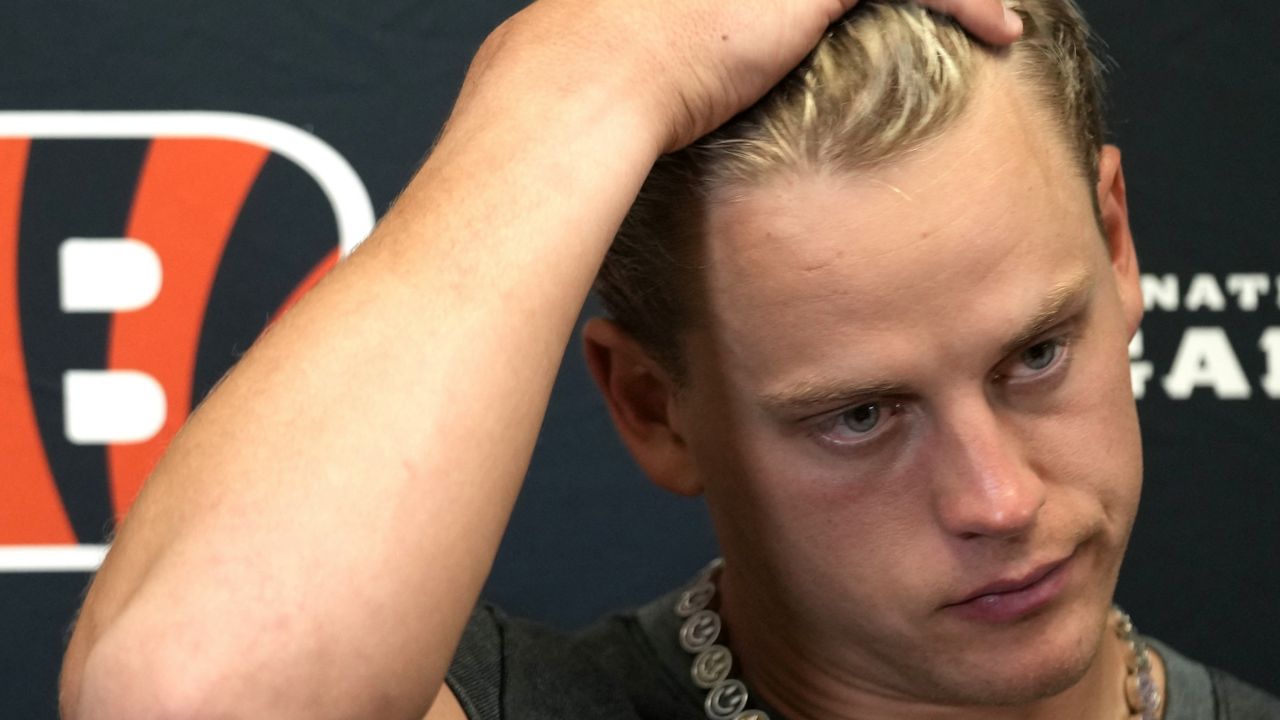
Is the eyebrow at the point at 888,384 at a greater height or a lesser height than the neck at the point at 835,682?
greater

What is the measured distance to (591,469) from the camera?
4.68 feet

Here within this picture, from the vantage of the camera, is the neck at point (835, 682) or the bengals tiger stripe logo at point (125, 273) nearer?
the neck at point (835, 682)

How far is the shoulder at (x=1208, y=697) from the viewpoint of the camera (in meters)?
1.07

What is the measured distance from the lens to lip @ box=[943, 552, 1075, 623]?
35.4 inches

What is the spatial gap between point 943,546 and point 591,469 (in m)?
0.59

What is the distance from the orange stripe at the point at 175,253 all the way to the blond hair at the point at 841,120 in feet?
1.79

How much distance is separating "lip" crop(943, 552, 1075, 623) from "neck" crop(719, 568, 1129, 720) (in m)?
0.11

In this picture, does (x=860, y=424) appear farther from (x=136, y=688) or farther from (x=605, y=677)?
(x=136, y=688)

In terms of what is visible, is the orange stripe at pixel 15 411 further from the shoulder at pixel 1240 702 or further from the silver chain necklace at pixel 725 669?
the shoulder at pixel 1240 702

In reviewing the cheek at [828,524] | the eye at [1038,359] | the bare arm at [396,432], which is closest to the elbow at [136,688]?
the bare arm at [396,432]

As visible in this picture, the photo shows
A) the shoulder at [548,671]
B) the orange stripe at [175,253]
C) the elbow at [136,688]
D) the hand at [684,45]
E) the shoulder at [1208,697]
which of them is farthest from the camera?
the orange stripe at [175,253]

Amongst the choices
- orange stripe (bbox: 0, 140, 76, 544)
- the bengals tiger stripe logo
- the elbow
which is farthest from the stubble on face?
orange stripe (bbox: 0, 140, 76, 544)

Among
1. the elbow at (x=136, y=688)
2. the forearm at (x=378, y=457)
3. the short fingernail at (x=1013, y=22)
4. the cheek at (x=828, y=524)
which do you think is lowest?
the cheek at (x=828, y=524)

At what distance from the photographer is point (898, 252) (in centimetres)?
85
